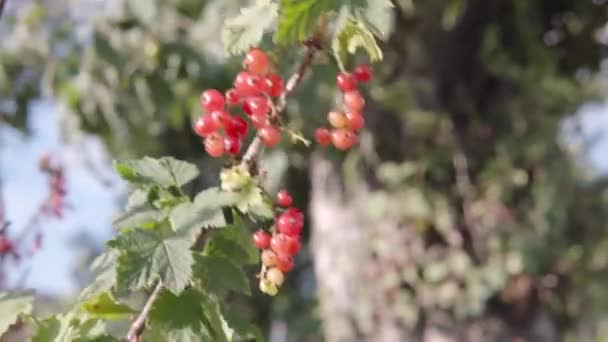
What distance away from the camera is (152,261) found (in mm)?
757

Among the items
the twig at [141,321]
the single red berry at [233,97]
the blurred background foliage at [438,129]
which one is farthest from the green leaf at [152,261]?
the blurred background foliage at [438,129]

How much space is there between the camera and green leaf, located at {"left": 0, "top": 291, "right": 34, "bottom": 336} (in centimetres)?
85

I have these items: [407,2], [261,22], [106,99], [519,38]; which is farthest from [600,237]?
[261,22]

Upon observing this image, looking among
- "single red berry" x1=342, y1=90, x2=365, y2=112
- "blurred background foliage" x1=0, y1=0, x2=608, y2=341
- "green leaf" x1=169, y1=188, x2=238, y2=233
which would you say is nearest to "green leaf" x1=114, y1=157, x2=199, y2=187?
"green leaf" x1=169, y1=188, x2=238, y2=233

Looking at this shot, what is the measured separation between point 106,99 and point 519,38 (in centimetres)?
105

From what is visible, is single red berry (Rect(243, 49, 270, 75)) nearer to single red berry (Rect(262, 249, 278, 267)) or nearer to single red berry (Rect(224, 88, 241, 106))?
single red berry (Rect(224, 88, 241, 106))

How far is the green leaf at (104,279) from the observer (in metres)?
0.80

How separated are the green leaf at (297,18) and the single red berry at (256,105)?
0.05 metres

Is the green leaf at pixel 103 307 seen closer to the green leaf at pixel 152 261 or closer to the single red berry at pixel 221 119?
the green leaf at pixel 152 261

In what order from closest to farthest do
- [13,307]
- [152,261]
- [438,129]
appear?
[152,261] < [13,307] < [438,129]

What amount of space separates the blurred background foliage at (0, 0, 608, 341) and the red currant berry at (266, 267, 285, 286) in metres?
1.50

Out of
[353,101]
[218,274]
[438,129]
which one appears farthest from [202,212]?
[438,129]

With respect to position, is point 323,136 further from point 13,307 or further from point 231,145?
point 13,307

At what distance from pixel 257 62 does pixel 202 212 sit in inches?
5.0
